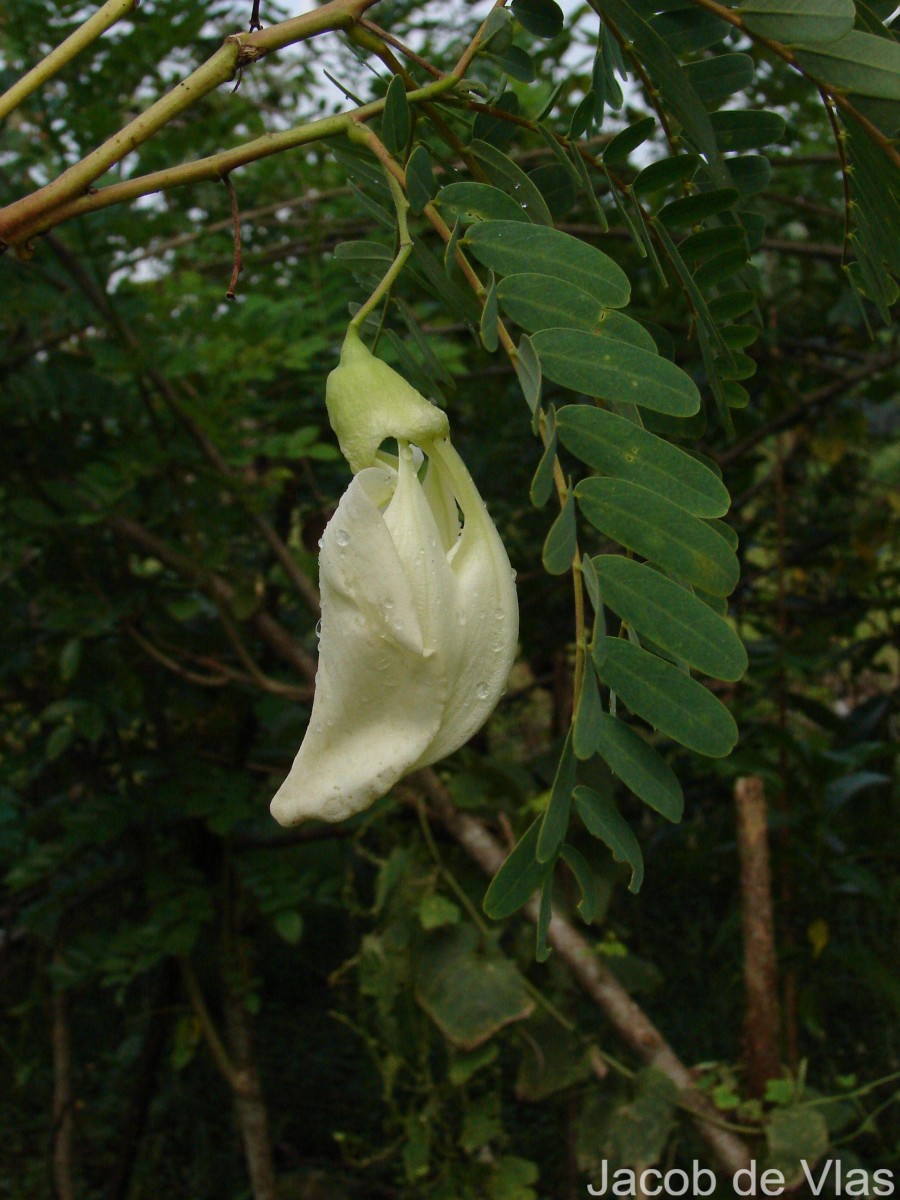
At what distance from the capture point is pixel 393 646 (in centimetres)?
44

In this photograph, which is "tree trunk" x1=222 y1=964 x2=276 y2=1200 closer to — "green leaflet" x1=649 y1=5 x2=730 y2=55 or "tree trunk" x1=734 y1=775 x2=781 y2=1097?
"tree trunk" x1=734 y1=775 x2=781 y2=1097

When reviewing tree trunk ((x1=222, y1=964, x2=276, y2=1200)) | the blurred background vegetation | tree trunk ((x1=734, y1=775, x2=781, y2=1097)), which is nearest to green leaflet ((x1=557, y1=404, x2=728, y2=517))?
the blurred background vegetation

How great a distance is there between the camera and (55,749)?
170 centimetres

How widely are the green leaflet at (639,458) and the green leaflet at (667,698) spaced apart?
0.07m

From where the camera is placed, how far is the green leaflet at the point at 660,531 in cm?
48

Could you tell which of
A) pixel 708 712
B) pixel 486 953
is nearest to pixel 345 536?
pixel 708 712

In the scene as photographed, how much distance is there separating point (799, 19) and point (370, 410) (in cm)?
25

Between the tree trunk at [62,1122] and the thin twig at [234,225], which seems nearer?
the thin twig at [234,225]

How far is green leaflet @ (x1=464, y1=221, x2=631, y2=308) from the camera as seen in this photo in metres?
0.51

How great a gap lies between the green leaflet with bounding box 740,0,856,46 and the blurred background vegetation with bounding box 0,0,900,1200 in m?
0.58

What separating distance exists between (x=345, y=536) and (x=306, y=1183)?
184 cm

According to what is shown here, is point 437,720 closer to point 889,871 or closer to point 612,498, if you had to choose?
point 612,498

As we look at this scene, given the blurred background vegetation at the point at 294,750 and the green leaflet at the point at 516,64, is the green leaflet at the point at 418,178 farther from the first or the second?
the blurred background vegetation at the point at 294,750

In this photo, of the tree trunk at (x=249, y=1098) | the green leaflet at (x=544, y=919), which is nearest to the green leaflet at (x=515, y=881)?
the green leaflet at (x=544, y=919)
